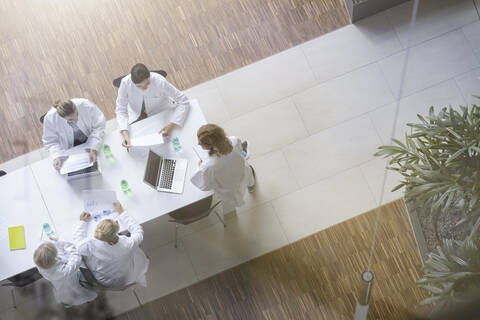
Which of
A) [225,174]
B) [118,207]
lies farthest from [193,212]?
[118,207]

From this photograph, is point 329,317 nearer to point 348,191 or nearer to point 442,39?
point 348,191

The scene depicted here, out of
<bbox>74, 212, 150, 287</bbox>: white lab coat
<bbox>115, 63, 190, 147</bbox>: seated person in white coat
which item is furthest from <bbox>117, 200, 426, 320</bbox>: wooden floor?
<bbox>115, 63, 190, 147</bbox>: seated person in white coat

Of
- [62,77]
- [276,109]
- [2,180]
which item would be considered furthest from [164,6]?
[2,180]

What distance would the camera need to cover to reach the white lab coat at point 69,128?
147 inches

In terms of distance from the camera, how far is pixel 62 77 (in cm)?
480

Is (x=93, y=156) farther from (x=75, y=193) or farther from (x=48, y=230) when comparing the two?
(x=48, y=230)

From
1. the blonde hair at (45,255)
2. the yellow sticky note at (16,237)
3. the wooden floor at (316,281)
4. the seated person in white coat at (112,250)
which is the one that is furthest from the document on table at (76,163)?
the wooden floor at (316,281)

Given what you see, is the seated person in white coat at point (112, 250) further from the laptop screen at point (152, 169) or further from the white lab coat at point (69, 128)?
the white lab coat at point (69, 128)

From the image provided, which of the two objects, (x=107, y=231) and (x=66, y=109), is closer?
(x=107, y=231)

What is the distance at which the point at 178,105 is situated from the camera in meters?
3.73

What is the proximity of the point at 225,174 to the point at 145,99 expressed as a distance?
1086 mm

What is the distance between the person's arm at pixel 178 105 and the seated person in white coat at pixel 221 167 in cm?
42

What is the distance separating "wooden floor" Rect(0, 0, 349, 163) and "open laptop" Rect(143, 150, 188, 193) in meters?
1.33

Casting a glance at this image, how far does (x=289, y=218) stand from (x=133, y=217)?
149 cm
